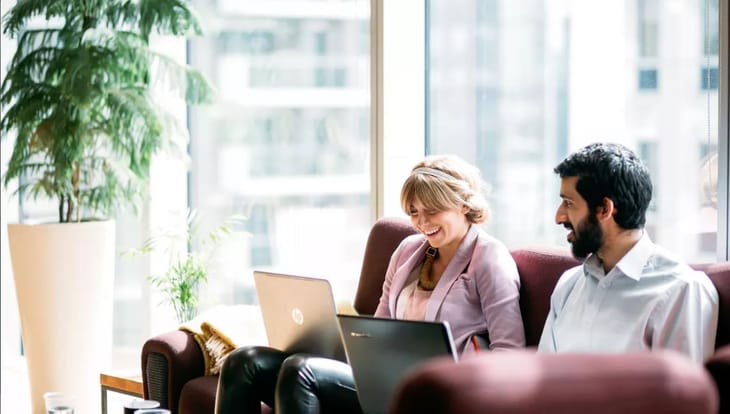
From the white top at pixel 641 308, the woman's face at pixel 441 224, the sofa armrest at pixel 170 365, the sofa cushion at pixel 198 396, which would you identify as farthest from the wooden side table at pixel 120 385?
the white top at pixel 641 308

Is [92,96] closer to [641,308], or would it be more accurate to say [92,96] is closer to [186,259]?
[186,259]

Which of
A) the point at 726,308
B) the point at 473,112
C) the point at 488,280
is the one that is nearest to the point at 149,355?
the point at 488,280

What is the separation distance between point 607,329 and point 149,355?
1.63 m

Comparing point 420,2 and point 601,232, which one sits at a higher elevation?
point 420,2

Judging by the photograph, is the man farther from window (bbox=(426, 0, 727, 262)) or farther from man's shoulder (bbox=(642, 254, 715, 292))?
window (bbox=(426, 0, 727, 262))

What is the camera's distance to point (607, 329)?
8.57ft

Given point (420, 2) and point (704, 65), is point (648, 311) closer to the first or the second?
point (704, 65)

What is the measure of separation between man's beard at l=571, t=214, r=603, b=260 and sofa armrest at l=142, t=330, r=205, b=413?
57.4 inches

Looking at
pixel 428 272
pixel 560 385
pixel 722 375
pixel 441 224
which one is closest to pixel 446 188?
pixel 441 224

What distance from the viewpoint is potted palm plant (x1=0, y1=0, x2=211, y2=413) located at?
14.6ft

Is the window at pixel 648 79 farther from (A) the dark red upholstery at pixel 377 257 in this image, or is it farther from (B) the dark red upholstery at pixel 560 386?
(B) the dark red upholstery at pixel 560 386

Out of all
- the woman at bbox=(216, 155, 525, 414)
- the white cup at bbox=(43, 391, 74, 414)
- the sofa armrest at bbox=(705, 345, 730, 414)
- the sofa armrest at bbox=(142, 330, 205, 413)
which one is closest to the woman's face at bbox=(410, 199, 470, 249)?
the woman at bbox=(216, 155, 525, 414)

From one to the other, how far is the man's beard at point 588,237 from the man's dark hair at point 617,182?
29 mm

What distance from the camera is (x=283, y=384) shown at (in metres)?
2.85
